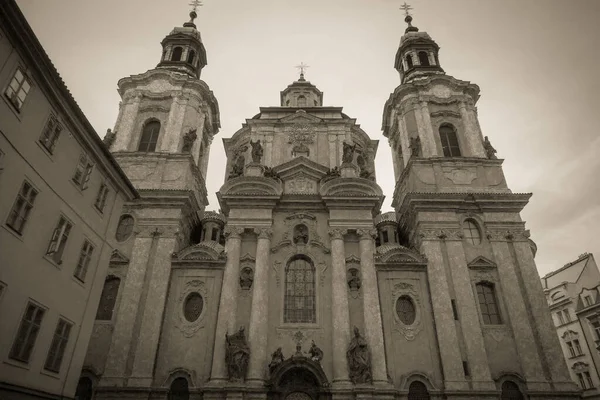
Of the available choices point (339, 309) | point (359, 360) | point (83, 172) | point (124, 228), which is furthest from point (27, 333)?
point (339, 309)

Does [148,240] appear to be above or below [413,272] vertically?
above

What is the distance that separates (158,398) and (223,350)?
321 centimetres

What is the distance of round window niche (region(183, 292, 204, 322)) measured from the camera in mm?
21125

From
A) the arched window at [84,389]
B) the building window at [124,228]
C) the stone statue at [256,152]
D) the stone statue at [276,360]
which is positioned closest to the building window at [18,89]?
the building window at [124,228]

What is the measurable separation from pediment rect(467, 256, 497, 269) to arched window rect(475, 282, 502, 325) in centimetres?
83

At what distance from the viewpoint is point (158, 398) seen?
1878 cm

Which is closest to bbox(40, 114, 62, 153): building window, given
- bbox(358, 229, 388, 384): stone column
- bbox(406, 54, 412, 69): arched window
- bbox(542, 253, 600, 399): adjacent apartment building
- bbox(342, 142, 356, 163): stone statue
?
bbox(358, 229, 388, 384): stone column

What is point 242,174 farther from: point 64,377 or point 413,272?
point 64,377

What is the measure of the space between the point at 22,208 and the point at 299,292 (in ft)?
42.1

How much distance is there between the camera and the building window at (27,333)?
39.9ft

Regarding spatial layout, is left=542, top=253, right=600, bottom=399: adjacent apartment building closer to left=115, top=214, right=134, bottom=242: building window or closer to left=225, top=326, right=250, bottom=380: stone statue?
left=225, top=326, right=250, bottom=380: stone statue

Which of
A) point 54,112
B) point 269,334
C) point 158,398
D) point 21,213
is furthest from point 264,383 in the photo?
point 54,112

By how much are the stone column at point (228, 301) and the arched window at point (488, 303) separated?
11767 millimetres

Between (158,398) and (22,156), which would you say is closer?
(22,156)
